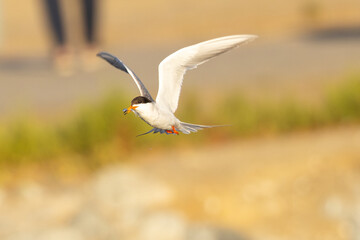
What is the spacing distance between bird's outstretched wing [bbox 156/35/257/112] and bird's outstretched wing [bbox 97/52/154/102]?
0.04m

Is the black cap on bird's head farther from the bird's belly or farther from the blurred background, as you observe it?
the blurred background

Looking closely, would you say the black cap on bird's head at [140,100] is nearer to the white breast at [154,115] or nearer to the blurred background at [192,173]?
the white breast at [154,115]

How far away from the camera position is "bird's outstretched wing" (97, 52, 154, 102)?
1.50 m

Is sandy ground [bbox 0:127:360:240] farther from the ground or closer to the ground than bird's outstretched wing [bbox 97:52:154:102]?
closer to the ground

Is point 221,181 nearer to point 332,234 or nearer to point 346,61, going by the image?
point 332,234

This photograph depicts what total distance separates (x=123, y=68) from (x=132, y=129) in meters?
10.4

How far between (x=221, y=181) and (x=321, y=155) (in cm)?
153

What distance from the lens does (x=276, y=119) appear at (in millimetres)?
13047

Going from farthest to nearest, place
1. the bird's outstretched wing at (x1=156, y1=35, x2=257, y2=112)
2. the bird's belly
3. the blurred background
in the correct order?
the blurred background, the bird's outstretched wing at (x1=156, y1=35, x2=257, y2=112), the bird's belly

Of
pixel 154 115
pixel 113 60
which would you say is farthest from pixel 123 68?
pixel 154 115

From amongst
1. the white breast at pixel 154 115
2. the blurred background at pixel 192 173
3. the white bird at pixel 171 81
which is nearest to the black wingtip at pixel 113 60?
the white bird at pixel 171 81

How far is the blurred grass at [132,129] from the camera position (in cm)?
1189

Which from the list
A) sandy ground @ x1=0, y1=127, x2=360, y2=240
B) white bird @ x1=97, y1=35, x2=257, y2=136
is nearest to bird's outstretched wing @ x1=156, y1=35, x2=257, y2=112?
white bird @ x1=97, y1=35, x2=257, y2=136

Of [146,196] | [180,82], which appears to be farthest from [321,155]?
[180,82]
